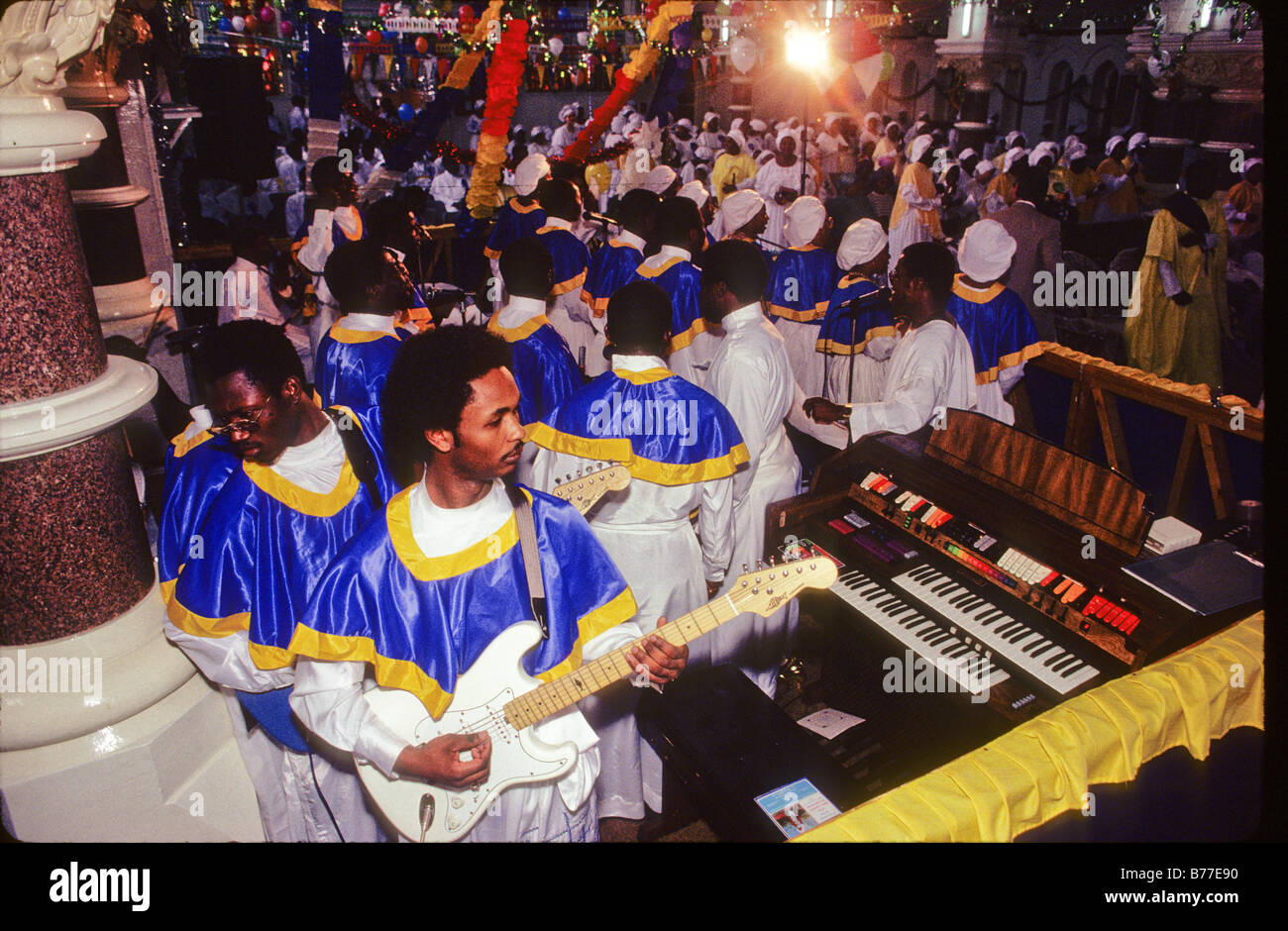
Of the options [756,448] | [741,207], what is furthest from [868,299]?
[756,448]

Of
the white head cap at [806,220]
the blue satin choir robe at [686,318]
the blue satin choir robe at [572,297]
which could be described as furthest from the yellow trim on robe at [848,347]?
the blue satin choir robe at [572,297]

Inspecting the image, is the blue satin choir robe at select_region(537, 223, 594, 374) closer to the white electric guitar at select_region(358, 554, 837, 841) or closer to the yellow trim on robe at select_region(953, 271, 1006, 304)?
the yellow trim on robe at select_region(953, 271, 1006, 304)

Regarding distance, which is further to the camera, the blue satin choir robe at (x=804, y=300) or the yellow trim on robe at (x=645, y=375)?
the blue satin choir robe at (x=804, y=300)

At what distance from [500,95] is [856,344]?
5.60m

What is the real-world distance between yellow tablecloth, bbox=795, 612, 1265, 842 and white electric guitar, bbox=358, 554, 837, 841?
2.08ft

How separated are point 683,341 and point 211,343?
4.38 meters

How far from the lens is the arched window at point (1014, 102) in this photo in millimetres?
20625

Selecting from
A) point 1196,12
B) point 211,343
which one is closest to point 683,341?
point 211,343

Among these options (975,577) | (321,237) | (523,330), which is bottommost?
(975,577)

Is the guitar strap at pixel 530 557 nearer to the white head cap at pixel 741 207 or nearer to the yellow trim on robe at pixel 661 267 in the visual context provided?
the yellow trim on robe at pixel 661 267

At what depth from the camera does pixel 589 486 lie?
286 cm

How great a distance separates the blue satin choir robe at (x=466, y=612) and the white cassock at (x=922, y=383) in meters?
2.26

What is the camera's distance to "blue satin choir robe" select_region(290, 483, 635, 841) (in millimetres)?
2279

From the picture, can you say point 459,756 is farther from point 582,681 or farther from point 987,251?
point 987,251
